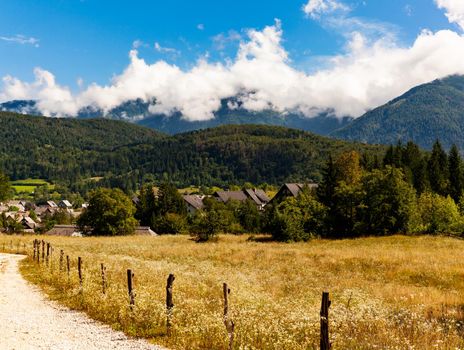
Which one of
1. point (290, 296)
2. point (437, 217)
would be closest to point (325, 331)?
point (290, 296)

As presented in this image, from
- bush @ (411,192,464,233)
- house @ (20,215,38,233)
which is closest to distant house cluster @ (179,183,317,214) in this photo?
bush @ (411,192,464,233)

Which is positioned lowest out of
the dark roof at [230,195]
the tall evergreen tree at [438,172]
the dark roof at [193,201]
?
the dark roof at [193,201]

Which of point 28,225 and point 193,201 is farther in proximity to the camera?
point 28,225

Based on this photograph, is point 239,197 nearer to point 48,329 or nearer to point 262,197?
point 262,197

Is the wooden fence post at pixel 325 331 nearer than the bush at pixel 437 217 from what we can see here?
Yes

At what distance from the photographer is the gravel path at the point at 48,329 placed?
41.2 feet

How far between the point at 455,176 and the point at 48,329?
282ft

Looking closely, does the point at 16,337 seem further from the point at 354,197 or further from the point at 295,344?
the point at 354,197

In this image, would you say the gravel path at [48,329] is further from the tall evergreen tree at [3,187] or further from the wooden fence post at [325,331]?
the tall evergreen tree at [3,187]

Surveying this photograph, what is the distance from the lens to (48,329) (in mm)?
14398

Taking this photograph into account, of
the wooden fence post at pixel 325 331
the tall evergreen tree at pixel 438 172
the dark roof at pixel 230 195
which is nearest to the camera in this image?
the wooden fence post at pixel 325 331

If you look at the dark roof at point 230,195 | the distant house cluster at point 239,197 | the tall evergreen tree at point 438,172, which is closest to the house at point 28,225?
the distant house cluster at point 239,197

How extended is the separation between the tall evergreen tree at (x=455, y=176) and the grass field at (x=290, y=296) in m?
37.3

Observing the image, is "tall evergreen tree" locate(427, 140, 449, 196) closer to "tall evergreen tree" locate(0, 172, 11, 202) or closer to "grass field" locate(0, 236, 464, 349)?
"grass field" locate(0, 236, 464, 349)
